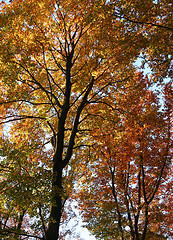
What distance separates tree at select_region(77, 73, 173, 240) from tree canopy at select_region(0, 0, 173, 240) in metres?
0.07

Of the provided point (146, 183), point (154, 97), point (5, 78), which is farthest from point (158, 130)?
point (5, 78)

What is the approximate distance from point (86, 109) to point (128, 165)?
496 centimetres

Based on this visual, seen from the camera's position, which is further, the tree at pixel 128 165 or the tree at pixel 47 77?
the tree at pixel 128 165

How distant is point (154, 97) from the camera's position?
14000 mm

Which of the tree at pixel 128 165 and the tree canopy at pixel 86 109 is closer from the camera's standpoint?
the tree canopy at pixel 86 109

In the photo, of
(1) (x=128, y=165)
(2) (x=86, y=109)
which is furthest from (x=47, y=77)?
(1) (x=128, y=165)

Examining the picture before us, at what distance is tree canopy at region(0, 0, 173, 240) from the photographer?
6.74m

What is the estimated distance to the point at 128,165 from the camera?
13461mm

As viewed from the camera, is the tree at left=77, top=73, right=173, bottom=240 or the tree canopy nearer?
the tree canopy

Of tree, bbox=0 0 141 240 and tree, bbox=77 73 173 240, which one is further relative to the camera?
tree, bbox=77 73 173 240

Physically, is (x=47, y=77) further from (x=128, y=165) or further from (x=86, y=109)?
(x=128, y=165)

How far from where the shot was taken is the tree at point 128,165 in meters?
11.2

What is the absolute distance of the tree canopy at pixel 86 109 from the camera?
22.1 ft

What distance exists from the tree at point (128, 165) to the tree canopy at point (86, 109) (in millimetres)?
68
